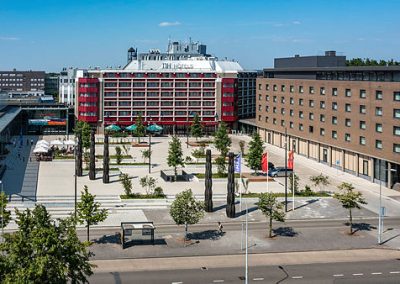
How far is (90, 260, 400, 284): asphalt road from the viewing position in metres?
37.3

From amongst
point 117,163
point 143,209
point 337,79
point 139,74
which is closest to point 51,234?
A: point 143,209

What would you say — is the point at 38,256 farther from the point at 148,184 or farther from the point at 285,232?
the point at 148,184

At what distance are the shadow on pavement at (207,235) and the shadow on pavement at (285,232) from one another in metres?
4.89

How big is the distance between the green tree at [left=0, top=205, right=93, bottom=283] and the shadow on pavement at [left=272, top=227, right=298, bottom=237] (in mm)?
26301

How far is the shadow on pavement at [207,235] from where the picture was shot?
1907 inches

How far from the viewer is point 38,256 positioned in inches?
1000

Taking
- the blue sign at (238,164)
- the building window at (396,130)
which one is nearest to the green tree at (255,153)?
the building window at (396,130)

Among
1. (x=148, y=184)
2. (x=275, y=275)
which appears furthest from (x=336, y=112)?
(x=275, y=275)

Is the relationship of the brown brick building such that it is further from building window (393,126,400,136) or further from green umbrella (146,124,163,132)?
green umbrella (146,124,163,132)

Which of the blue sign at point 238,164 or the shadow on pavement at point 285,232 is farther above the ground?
the blue sign at point 238,164

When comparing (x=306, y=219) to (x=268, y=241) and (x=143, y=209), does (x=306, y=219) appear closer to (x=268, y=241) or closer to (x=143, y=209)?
(x=268, y=241)

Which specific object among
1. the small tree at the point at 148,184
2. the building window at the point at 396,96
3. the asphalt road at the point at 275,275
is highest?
the building window at the point at 396,96

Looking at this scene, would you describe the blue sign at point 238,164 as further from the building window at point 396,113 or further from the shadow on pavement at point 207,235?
the building window at point 396,113

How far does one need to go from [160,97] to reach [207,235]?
311ft
